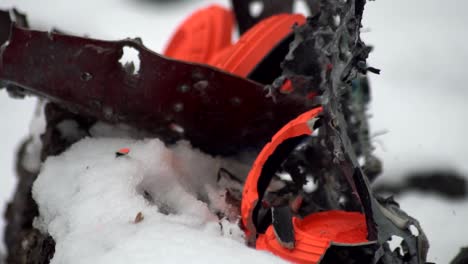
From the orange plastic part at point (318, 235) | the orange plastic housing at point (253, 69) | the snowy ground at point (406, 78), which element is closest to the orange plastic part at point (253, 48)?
the orange plastic housing at point (253, 69)

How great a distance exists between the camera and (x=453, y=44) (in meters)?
1.80

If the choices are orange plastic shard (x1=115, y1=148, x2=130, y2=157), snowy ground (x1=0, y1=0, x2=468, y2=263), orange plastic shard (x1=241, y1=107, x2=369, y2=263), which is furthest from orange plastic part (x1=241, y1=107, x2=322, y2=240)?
snowy ground (x1=0, y1=0, x2=468, y2=263)

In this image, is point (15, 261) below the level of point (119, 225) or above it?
below

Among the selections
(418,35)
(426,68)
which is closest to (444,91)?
(426,68)

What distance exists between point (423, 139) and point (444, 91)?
242 mm

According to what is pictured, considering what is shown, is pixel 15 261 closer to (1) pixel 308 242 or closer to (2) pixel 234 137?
(2) pixel 234 137

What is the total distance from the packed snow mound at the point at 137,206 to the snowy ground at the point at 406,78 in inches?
15.8

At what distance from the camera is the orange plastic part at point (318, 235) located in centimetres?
61

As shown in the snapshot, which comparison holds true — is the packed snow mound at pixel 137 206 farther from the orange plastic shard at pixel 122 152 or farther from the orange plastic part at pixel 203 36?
the orange plastic part at pixel 203 36

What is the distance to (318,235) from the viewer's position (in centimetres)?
65

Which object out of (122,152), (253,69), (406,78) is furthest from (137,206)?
(406,78)

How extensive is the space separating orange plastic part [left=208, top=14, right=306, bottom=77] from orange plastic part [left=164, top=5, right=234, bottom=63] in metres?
0.17

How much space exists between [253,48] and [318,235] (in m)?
0.34

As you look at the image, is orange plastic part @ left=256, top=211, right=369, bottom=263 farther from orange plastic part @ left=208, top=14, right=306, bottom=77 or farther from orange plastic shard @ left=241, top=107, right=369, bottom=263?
orange plastic part @ left=208, top=14, right=306, bottom=77
